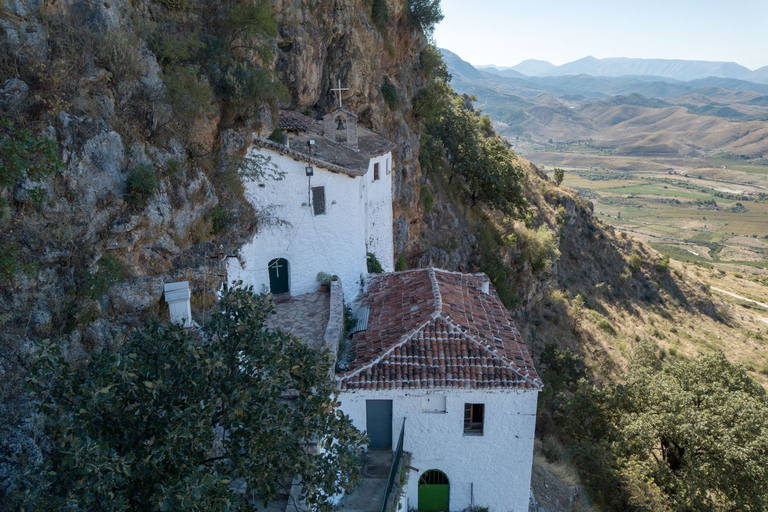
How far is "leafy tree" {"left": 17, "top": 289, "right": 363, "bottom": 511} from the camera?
19.8ft

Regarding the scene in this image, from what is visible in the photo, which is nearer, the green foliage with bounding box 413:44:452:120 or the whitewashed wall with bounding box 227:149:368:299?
the whitewashed wall with bounding box 227:149:368:299

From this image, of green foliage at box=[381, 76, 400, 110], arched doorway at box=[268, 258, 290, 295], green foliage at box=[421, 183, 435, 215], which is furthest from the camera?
green foliage at box=[421, 183, 435, 215]

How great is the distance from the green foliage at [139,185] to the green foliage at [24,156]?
1561 millimetres

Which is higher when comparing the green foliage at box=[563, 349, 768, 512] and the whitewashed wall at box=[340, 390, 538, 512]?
the whitewashed wall at box=[340, 390, 538, 512]

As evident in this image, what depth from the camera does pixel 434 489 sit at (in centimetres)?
1423

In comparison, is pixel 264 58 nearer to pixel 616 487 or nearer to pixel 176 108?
pixel 176 108

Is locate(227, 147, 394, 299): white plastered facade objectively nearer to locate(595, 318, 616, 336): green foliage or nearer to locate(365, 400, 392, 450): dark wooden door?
locate(365, 400, 392, 450): dark wooden door

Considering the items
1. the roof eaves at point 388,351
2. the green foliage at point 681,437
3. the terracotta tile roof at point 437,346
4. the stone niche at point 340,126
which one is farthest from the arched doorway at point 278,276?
the green foliage at point 681,437

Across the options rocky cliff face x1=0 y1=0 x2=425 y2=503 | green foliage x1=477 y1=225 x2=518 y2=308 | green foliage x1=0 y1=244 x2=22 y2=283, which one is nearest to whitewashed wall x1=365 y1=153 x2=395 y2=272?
rocky cliff face x1=0 y1=0 x2=425 y2=503

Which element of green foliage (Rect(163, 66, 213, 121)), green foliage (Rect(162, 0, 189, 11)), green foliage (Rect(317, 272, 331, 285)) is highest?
green foliage (Rect(162, 0, 189, 11))

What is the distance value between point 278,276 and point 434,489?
9560mm

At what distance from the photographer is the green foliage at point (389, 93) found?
103 feet

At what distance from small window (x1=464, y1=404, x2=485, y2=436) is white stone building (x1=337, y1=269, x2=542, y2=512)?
3 centimetres

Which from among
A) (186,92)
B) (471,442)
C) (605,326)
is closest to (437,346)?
(471,442)
